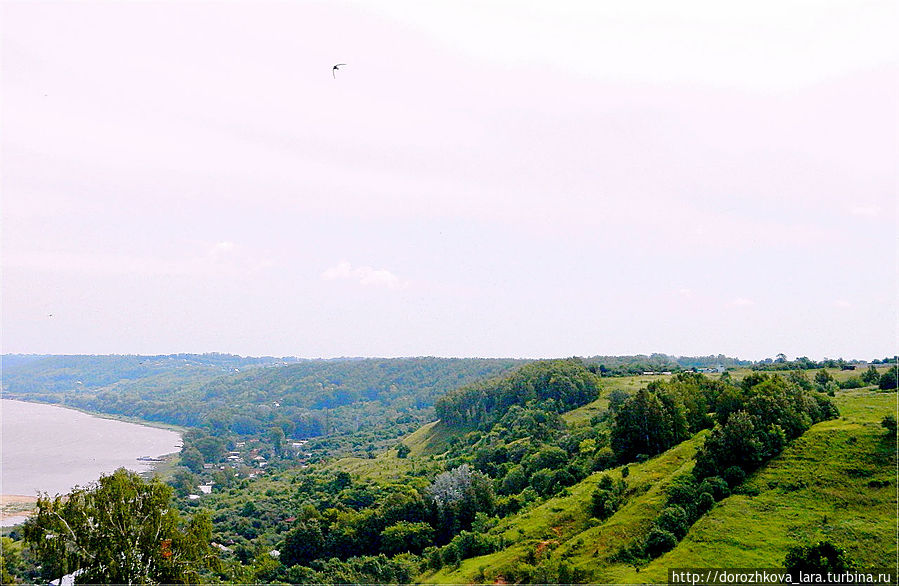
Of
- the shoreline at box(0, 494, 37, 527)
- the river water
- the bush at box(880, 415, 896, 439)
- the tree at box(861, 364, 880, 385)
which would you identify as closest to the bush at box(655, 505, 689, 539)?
the bush at box(880, 415, 896, 439)

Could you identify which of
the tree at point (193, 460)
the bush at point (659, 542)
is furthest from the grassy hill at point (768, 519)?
the tree at point (193, 460)

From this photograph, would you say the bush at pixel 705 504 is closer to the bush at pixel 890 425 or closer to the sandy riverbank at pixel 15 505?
the bush at pixel 890 425

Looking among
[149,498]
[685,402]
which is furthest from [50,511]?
[685,402]

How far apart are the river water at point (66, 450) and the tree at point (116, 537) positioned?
67372mm

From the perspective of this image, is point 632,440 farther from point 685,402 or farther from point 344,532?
point 344,532

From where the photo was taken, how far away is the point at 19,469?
12106 cm

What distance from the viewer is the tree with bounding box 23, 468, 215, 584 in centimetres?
2470

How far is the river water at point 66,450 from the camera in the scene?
4331 inches

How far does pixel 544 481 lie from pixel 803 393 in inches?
865

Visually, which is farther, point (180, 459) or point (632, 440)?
point (180, 459)

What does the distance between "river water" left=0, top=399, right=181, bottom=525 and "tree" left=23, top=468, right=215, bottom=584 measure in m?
67.4

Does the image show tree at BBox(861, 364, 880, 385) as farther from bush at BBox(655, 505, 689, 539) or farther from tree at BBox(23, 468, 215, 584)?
tree at BBox(23, 468, 215, 584)

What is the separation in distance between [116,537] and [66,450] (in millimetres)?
141515

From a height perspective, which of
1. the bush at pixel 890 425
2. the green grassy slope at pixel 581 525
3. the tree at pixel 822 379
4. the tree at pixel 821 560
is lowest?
the green grassy slope at pixel 581 525
